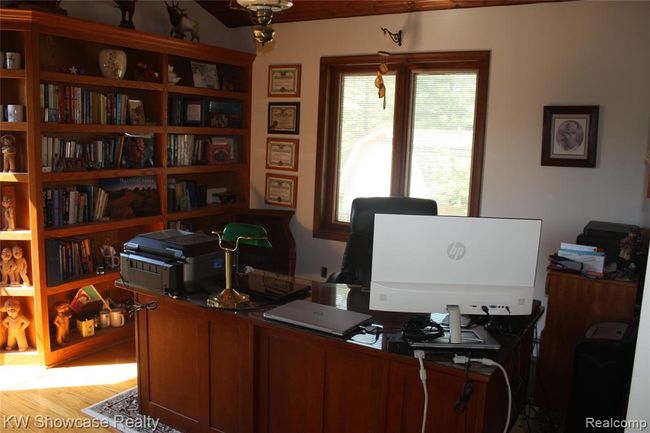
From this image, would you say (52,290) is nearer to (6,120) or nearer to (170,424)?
(6,120)

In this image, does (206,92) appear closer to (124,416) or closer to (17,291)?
(17,291)

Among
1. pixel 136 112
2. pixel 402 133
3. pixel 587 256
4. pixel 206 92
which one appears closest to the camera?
pixel 587 256

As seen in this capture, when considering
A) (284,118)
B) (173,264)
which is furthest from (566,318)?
(284,118)

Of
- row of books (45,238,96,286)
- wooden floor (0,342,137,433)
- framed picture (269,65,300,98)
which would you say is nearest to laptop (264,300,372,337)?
wooden floor (0,342,137,433)

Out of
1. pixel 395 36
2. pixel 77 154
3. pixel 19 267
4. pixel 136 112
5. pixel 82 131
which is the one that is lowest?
pixel 19 267

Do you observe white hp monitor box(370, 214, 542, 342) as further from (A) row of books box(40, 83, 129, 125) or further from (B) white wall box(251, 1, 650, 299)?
(A) row of books box(40, 83, 129, 125)

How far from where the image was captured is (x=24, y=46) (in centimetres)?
327

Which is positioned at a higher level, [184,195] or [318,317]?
[184,195]

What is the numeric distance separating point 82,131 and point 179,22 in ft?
3.94

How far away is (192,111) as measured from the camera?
4.48 meters

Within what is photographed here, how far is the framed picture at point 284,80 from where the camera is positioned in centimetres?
464

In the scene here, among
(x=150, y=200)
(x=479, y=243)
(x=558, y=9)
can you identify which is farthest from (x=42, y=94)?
(x=558, y=9)

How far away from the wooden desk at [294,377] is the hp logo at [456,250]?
346 mm

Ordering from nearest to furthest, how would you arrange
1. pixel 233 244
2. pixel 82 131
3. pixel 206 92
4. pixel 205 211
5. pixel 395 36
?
pixel 233 244 < pixel 82 131 < pixel 395 36 < pixel 206 92 < pixel 205 211
